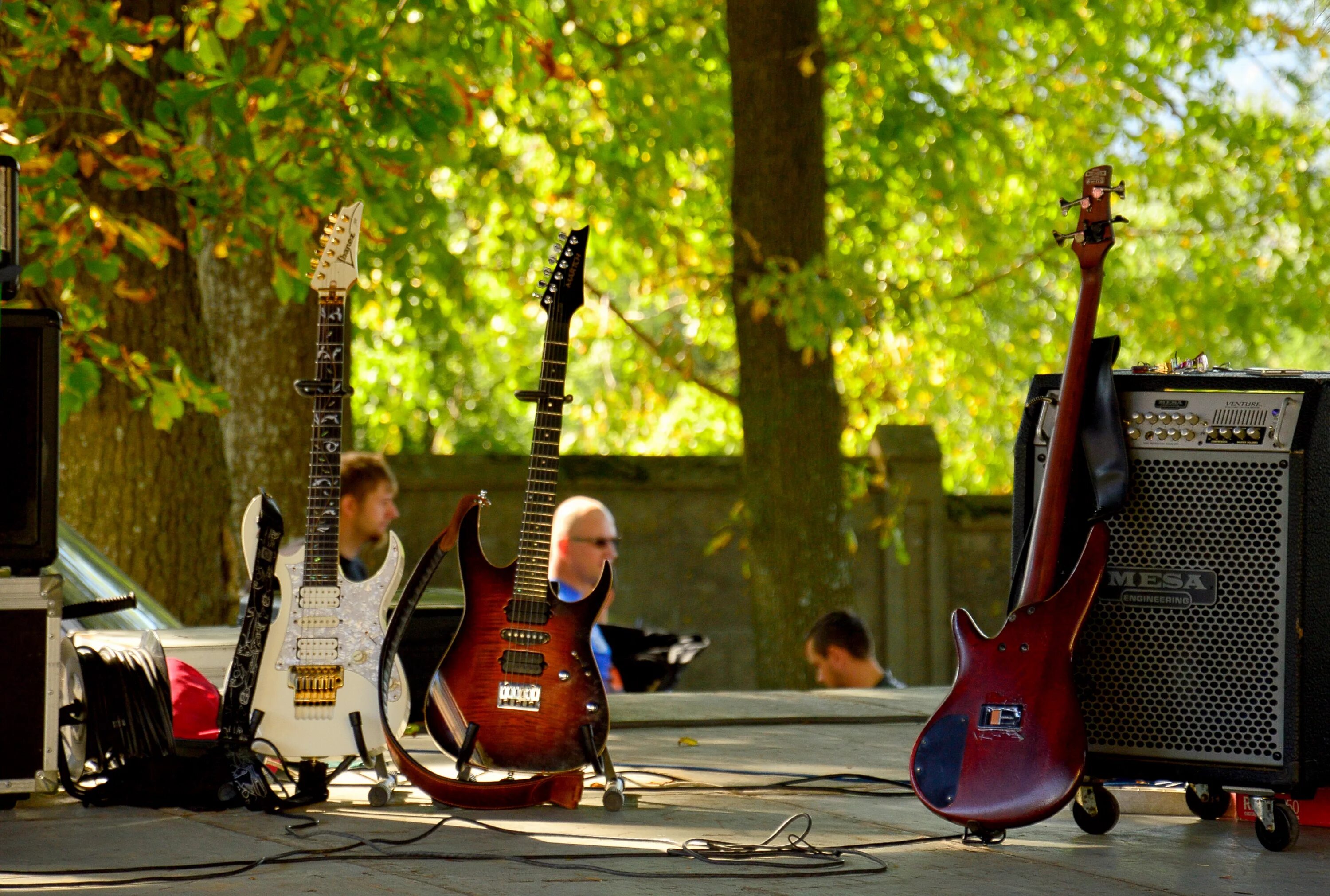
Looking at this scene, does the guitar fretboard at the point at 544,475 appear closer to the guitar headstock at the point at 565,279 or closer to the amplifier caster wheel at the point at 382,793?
the guitar headstock at the point at 565,279

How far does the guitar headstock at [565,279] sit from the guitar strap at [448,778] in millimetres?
662

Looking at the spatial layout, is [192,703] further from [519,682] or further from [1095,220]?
[1095,220]

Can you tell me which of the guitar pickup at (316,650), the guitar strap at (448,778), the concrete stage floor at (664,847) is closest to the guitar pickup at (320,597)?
the guitar pickup at (316,650)

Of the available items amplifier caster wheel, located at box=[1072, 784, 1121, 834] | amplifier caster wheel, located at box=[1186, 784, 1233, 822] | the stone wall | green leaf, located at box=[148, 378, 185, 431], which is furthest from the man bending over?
amplifier caster wheel, located at box=[1072, 784, 1121, 834]

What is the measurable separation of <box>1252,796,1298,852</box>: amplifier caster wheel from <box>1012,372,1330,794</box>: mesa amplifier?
61 mm

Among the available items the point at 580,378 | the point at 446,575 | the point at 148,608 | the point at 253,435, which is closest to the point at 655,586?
the point at 446,575

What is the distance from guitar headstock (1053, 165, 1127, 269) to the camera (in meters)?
5.16

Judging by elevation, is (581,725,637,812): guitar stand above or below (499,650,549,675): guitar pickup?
below

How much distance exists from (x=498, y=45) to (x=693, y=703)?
4.78m

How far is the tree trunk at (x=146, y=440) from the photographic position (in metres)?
7.96

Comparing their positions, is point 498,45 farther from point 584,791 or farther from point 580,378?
point 580,378

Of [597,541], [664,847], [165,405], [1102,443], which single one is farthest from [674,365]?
[664,847]

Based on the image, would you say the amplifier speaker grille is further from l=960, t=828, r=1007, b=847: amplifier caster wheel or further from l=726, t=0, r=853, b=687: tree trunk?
l=726, t=0, r=853, b=687: tree trunk

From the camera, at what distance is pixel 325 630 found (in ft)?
18.4
